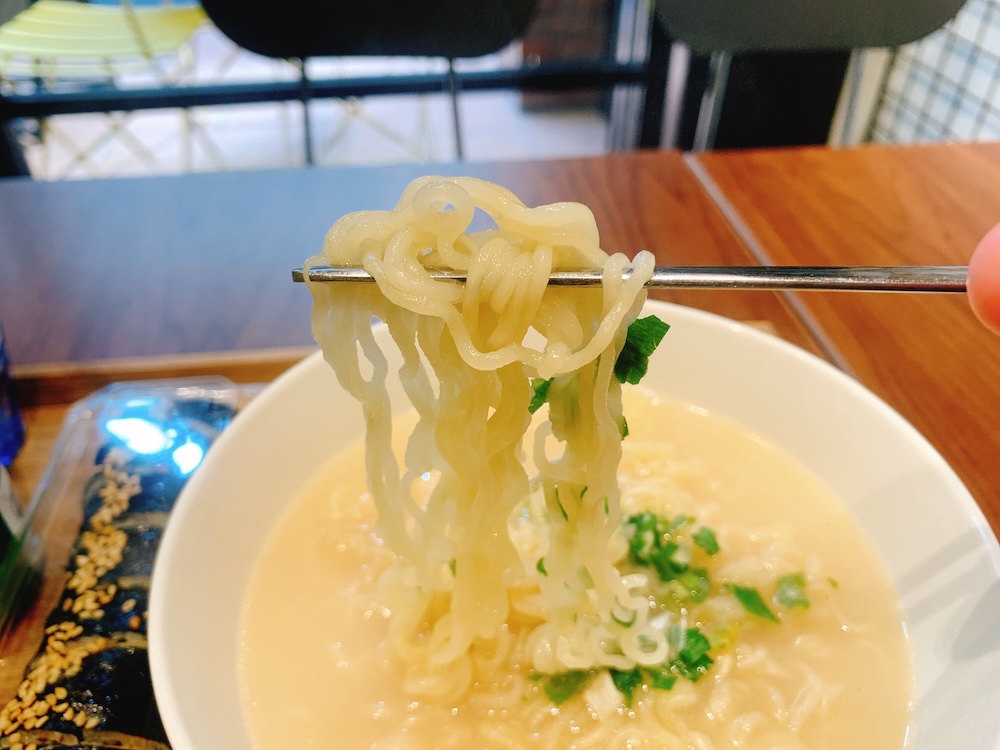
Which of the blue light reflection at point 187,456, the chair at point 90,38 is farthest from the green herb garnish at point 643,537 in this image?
the chair at point 90,38

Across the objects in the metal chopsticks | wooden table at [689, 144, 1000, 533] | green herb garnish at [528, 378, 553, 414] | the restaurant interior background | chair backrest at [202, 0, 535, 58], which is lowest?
the restaurant interior background

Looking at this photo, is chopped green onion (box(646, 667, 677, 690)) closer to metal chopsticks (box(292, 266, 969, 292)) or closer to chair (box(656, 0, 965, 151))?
metal chopsticks (box(292, 266, 969, 292))

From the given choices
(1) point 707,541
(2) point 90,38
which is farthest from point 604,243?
(2) point 90,38

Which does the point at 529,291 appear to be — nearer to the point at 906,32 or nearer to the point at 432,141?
the point at 906,32

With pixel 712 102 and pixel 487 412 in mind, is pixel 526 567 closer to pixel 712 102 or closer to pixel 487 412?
pixel 487 412

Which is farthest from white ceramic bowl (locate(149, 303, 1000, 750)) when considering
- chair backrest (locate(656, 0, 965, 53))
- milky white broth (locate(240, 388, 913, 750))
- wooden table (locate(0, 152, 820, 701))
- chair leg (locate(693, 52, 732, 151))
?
chair leg (locate(693, 52, 732, 151))

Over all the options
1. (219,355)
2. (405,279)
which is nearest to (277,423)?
(219,355)

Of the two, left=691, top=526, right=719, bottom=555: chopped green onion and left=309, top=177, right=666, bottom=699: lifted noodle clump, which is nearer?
left=309, top=177, right=666, bottom=699: lifted noodle clump
